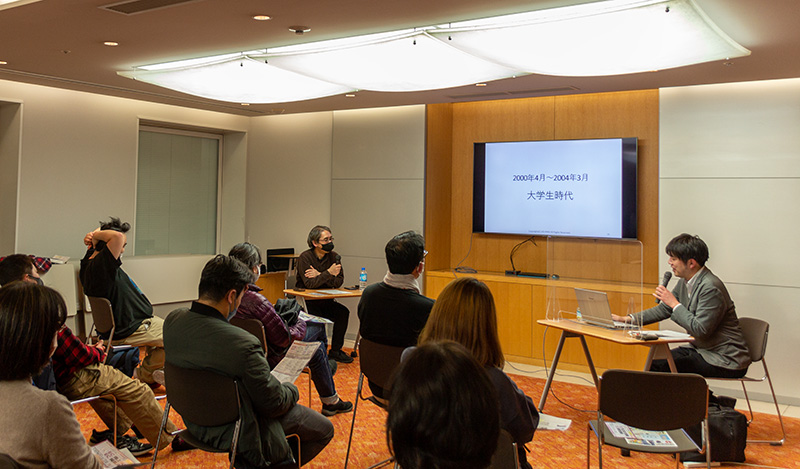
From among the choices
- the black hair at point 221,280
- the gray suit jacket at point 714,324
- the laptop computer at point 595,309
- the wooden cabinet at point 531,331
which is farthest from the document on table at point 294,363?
the wooden cabinet at point 531,331

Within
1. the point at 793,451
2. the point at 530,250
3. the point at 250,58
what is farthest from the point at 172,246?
the point at 793,451

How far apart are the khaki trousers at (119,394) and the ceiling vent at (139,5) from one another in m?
2.05

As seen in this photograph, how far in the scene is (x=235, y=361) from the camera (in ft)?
9.10

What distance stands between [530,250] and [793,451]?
329cm

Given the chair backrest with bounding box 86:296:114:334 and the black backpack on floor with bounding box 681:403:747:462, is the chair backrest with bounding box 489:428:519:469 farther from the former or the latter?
the chair backrest with bounding box 86:296:114:334

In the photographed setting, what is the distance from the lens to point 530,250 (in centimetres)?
720

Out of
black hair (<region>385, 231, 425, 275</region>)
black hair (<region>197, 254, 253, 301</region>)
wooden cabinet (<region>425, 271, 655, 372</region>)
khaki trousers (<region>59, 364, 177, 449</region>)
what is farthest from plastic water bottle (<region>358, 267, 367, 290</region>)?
black hair (<region>197, 254, 253, 301</region>)

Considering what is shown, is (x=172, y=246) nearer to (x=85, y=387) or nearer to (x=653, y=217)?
(x=85, y=387)

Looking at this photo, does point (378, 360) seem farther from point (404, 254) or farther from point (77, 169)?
point (77, 169)

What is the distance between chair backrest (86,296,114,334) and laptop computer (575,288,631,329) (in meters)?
3.54

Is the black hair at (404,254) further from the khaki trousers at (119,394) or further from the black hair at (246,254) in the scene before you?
the khaki trousers at (119,394)

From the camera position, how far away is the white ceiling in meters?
3.70

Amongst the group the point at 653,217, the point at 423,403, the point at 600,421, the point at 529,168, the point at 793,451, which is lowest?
the point at 793,451

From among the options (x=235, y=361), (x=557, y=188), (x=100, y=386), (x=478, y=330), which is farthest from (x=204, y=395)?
(x=557, y=188)
